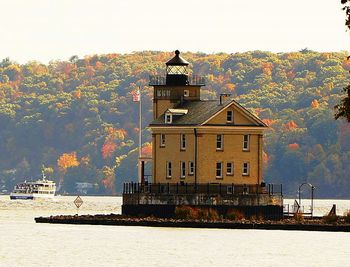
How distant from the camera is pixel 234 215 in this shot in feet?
403

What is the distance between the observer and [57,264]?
276 ft

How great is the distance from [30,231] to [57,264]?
35.5 meters

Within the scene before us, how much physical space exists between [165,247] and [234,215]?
2355 centimetres

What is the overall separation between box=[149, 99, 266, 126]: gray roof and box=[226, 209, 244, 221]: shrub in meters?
8.65

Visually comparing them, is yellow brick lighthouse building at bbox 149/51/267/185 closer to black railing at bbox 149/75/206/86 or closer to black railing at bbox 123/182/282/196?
black railing at bbox 123/182/282/196

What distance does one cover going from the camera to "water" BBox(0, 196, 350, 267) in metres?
87.1

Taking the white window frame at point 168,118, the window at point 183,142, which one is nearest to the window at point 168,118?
the white window frame at point 168,118

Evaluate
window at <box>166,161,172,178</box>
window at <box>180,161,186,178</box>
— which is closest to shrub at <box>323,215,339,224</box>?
window at <box>180,161,186,178</box>

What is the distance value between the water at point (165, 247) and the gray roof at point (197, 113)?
1150cm

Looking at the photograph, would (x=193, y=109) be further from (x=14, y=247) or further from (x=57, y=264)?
(x=57, y=264)

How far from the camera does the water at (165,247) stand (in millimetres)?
87125

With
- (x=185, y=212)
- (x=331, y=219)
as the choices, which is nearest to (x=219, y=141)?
(x=185, y=212)

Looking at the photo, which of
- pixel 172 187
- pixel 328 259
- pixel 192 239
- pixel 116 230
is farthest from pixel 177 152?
pixel 328 259

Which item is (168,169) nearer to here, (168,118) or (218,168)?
(218,168)
